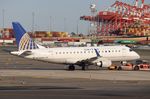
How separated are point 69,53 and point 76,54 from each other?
35.9 inches

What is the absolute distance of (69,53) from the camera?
59.0 m

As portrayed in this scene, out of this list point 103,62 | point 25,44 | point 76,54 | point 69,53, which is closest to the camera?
point 25,44

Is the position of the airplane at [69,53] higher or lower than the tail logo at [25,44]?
lower

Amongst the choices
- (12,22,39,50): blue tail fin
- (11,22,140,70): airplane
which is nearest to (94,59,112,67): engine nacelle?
(11,22,140,70): airplane

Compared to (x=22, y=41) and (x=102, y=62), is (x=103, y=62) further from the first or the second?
(x=22, y=41)

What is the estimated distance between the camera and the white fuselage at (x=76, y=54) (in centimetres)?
5794

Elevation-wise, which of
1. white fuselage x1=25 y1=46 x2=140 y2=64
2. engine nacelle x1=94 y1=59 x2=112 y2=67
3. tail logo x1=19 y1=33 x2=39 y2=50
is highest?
tail logo x1=19 y1=33 x2=39 y2=50

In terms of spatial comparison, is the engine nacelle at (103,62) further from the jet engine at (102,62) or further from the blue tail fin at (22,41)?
the blue tail fin at (22,41)

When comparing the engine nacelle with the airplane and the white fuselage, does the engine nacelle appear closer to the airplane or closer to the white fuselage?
the airplane

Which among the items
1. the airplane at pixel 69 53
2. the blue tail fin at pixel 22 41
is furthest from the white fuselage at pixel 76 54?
the blue tail fin at pixel 22 41

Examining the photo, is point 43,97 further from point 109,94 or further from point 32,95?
point 109,94

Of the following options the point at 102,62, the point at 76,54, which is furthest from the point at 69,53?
the point at 102,62

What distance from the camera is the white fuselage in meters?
57.9

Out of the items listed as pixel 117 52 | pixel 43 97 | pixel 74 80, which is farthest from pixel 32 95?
pixel 117 52
